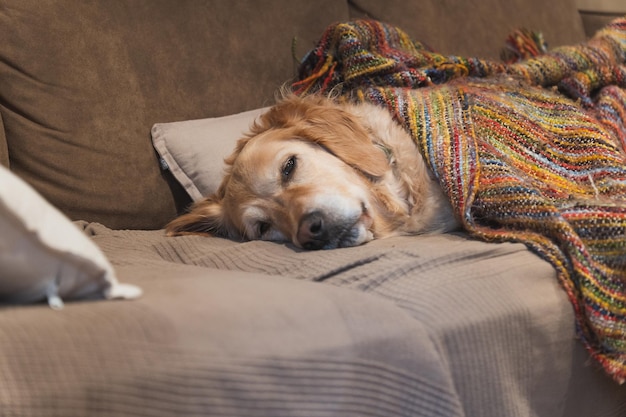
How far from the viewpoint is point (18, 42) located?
184cm

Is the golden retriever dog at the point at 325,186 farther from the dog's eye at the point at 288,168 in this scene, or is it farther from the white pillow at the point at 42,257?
the white pillow at the point at 42,257

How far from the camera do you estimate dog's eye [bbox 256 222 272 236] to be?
1.78 meters

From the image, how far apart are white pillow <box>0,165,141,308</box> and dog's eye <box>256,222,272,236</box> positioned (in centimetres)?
85

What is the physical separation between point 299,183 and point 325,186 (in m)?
0.08

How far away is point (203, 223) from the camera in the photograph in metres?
1.86

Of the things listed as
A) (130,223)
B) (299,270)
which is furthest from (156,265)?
(130,223)

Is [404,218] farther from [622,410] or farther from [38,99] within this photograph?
[38,99]

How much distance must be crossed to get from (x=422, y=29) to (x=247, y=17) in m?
0.77

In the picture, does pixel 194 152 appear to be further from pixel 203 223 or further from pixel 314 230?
pixel 314 230

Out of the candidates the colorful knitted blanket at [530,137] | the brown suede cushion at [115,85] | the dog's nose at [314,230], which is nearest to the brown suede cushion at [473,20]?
the colorful knitted blanket at [530,137]

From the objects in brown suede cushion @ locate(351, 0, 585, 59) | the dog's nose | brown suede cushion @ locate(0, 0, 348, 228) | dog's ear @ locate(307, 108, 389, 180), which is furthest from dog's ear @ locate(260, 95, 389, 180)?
brown suede cushion @ locate(351, 0, 585, 59)

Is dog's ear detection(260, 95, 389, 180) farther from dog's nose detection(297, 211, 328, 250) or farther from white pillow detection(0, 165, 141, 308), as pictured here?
white pillow detection(0, 165, 141, 308)

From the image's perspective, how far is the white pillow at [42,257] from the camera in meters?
0.82

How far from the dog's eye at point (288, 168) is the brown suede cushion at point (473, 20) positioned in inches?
42.4
